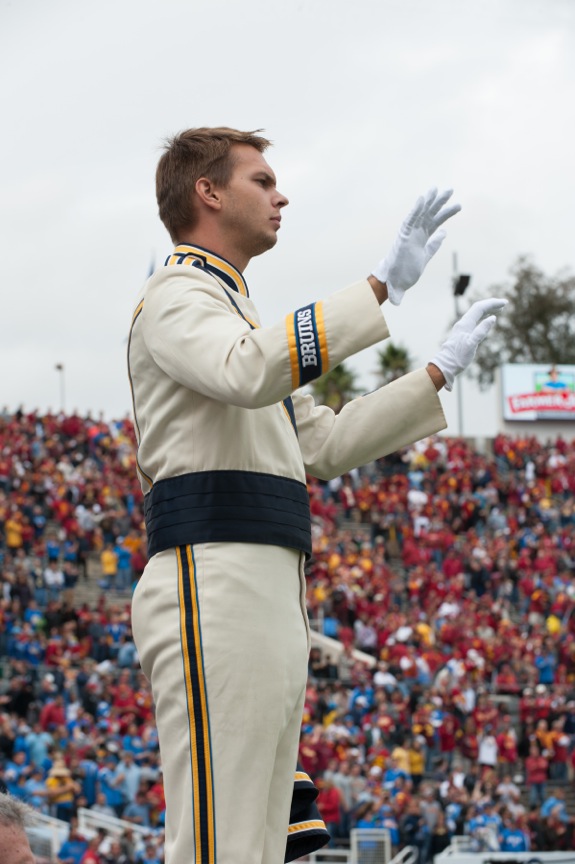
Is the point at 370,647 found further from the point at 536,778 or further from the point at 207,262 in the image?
the point at 207,262

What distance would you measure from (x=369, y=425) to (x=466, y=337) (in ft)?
1.27

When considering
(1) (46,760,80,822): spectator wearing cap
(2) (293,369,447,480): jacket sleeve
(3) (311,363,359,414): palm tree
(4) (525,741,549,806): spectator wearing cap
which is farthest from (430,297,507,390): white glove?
(3) (311,363,359,414): palm tree

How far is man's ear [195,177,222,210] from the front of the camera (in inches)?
148

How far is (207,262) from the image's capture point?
3.77 m

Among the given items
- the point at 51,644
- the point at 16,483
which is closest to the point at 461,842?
the point at 51,644

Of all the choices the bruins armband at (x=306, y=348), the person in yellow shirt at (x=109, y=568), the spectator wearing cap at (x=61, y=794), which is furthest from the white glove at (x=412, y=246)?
the person in yellow shirt at (x=109, y=568)

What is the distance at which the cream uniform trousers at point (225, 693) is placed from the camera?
130 inches

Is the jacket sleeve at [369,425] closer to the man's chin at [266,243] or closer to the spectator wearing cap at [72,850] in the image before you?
the man's chin at [266,243]

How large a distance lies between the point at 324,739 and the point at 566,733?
13.7ft

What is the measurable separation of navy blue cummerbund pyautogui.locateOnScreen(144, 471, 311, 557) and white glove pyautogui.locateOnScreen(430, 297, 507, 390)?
582mm

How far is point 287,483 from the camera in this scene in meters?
3.54

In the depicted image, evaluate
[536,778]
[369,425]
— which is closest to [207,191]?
[369,425]

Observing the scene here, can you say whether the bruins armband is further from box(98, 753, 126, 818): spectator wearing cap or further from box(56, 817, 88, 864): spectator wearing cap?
box(98, 753, 126, 818): spectator wearing cap

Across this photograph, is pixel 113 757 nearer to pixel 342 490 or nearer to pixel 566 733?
pixel 566 733
